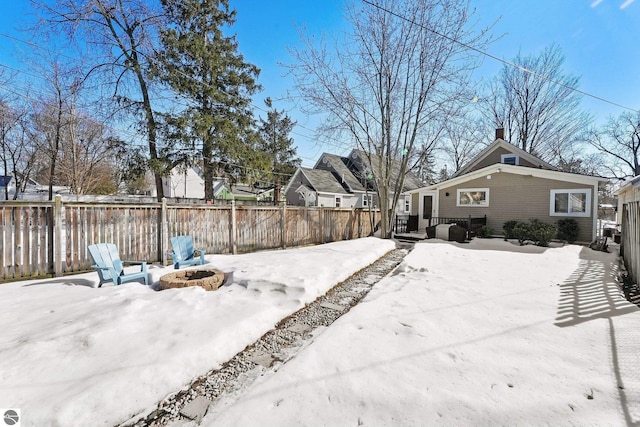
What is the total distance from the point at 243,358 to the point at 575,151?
31287 millimetres

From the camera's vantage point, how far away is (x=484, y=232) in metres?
12.6

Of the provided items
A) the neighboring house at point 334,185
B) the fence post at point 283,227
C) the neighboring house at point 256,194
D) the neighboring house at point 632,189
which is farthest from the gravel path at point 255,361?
the neighboring house at point 256,194

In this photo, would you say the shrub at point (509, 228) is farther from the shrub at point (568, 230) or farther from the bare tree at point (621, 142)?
the bare tree at point (621, 142)

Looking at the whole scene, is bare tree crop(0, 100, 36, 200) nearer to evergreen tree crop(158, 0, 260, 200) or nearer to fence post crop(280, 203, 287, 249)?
evergreen tree crop(158, 0, 260, 200)

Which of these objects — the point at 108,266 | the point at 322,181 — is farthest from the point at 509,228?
the point at 322,181

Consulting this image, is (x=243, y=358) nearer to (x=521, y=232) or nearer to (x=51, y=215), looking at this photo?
(x=51, y=215)

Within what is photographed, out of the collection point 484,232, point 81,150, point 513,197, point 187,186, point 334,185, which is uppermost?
point 81,150

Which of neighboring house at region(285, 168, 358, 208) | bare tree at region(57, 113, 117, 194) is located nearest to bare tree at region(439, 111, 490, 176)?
neighboring house at region(285, 168, 358, 208)

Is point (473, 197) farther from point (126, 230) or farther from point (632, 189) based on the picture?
point (126, 230)

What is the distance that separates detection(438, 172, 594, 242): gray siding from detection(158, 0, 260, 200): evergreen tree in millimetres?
12837

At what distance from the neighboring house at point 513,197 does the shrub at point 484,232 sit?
0.57m

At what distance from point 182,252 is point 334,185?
19497 millimetres

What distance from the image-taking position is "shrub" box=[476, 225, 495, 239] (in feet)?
41.1

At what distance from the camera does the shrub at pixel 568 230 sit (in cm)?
1110
